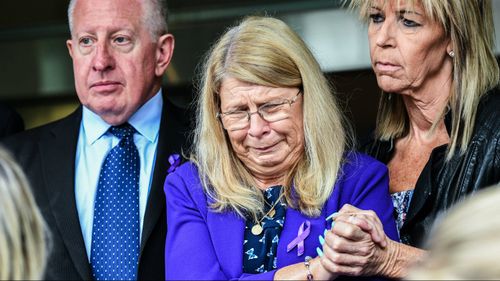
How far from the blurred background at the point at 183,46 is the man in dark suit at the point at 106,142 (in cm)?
281

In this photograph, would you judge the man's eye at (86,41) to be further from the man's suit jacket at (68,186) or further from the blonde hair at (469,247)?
the blonde hair at (469,247)

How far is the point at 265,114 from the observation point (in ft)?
11.6

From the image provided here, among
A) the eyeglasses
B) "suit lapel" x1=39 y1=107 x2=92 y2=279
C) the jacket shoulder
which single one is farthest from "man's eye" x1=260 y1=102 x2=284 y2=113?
the jacket shoulder

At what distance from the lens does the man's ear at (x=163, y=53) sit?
4.36 metres

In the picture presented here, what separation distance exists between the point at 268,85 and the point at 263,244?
0.53 meters

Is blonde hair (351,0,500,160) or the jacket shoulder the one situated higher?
blonde hair (351,0,500,160)

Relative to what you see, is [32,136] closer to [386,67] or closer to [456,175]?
[386,67]

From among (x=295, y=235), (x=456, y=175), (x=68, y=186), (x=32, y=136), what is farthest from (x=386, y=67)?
(x=32, y=136)

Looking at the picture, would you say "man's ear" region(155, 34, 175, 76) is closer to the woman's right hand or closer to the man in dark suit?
the man in dark suit

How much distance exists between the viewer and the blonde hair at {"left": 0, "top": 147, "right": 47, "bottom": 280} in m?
2.20

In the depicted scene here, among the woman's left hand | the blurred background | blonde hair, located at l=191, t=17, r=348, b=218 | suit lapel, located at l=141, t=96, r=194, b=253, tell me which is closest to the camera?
the woman's left hand

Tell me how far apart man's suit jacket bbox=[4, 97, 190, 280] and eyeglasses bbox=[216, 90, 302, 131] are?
Answer: 532 mm

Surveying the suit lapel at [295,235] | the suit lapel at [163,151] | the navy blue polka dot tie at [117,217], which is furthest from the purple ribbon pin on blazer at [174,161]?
the suit lapel at [295,235]

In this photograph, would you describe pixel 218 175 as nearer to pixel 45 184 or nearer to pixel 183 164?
pixel 183 164
